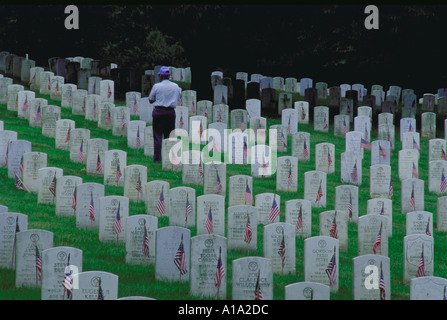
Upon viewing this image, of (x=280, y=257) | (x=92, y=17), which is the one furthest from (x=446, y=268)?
(x=92, y=17)

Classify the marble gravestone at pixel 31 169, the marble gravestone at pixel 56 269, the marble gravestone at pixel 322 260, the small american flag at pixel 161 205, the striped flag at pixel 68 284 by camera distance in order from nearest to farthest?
the striped flag at pixel 68 284, the marble gravestone at pixel 56 269, the marble gravestone at pixel 322 260, the small american flag at pixel 161 205, the marble gravestone at pixel 31 169

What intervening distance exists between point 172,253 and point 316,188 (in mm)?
4779

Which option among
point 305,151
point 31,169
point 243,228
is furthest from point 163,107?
point 243,228

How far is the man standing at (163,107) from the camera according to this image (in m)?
17.7

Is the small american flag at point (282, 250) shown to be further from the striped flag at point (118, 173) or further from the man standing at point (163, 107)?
the man standing at point (163, 107)

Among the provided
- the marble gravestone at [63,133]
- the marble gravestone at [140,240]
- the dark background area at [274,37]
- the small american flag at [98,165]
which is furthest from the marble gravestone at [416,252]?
the dark background area at [274,37]

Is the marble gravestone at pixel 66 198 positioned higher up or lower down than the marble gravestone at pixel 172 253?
higher up

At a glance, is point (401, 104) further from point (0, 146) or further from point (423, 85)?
point (0, 146)

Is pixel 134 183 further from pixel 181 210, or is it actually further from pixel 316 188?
pixel 316 188

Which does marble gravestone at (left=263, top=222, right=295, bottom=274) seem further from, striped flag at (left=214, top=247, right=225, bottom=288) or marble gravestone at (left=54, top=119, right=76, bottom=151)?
marble gravestone at (left=54, top=119, right=76, bottom=151)

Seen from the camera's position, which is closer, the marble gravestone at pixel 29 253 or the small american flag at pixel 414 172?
the marble gravestone at pixel 29 253

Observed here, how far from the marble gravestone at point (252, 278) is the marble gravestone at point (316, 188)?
17.0 feet

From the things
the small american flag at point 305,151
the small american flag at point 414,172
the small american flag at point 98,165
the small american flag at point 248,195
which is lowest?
the small american flag at point 248,195

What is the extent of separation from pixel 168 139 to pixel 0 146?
2959 millimetres
